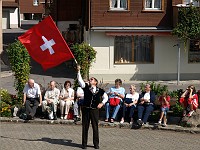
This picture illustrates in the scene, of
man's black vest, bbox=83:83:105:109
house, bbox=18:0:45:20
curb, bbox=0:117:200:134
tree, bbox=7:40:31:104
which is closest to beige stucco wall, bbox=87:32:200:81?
tree, bbox=7:40:31:104

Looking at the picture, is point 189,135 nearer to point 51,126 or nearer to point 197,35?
point 51,126

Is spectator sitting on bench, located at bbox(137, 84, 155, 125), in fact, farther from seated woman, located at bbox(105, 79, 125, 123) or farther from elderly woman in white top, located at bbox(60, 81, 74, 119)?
elderly woman in white top, located at bbox(60, 81, 74, 119)

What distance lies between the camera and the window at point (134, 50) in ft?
88.4

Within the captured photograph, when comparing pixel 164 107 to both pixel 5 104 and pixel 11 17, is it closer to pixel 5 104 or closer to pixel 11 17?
pixel 5 104

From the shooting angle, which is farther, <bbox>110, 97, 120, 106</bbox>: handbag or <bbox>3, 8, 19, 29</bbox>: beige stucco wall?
<bbox>3, 8, 19, 29</bbox>: beige stucco wall

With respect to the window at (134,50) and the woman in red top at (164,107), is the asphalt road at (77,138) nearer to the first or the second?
the woman in red top at (164,107)

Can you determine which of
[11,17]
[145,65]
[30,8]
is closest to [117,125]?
[145,65]

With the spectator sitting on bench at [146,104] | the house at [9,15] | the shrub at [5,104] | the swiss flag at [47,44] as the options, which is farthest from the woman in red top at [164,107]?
the house at [9,15]

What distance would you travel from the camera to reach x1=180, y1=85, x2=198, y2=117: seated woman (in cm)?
1466

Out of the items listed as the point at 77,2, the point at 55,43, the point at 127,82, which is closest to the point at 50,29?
the point at 55,43

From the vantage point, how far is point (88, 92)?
1221 cm

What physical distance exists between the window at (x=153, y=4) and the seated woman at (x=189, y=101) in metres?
12.8

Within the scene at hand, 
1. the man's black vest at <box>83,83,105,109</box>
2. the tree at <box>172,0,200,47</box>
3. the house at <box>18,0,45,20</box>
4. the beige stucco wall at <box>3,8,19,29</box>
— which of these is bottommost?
the man's black vest at <box>83,83,105,109</box>

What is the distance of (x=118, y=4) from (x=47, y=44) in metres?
14.3
